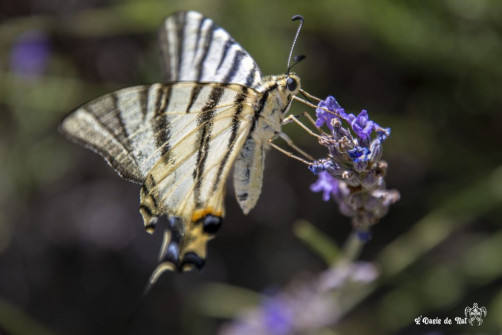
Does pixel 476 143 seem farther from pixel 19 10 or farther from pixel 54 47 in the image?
pixel 19 10

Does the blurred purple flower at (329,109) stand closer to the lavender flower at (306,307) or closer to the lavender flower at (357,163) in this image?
the lavender flower at (357,163)

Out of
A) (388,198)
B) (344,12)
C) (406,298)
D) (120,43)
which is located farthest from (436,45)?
(120,43)

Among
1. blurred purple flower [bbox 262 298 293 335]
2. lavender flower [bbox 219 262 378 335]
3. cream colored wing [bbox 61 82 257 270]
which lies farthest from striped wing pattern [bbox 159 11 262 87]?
blurred purple flower [bbox 262 298 293 335]
